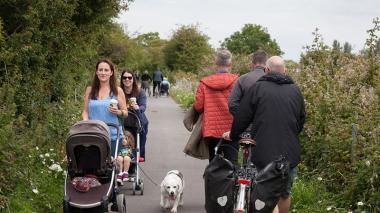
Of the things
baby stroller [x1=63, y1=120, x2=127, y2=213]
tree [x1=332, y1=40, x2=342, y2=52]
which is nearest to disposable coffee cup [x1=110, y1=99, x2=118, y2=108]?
baby stroller [x1=63, y1=120, x2=127, y2=213]

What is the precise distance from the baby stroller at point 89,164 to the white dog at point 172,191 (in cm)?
166

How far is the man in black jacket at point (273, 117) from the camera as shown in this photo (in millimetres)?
6801

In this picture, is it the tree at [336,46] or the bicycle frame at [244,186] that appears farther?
the tree at [336,46]

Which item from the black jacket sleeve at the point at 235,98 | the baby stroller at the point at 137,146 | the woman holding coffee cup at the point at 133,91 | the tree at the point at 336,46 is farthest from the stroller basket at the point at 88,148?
the tree at the point at 336,46

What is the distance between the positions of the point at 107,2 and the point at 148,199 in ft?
22.7

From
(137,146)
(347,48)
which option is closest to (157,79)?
(347,48)

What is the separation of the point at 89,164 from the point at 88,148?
8.8 inches

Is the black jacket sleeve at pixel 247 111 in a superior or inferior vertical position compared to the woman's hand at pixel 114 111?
superior

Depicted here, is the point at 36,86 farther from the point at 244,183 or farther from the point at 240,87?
the point at 244,183

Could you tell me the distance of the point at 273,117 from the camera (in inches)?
268

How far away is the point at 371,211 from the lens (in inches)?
316

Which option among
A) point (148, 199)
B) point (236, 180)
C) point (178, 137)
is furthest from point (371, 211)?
point (178, 137)

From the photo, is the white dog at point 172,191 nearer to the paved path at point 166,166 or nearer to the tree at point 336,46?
the paved path at point 166,166

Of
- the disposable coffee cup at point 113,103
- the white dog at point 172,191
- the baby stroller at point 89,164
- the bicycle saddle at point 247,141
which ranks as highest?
the disposable coffee cup at point 113,103
